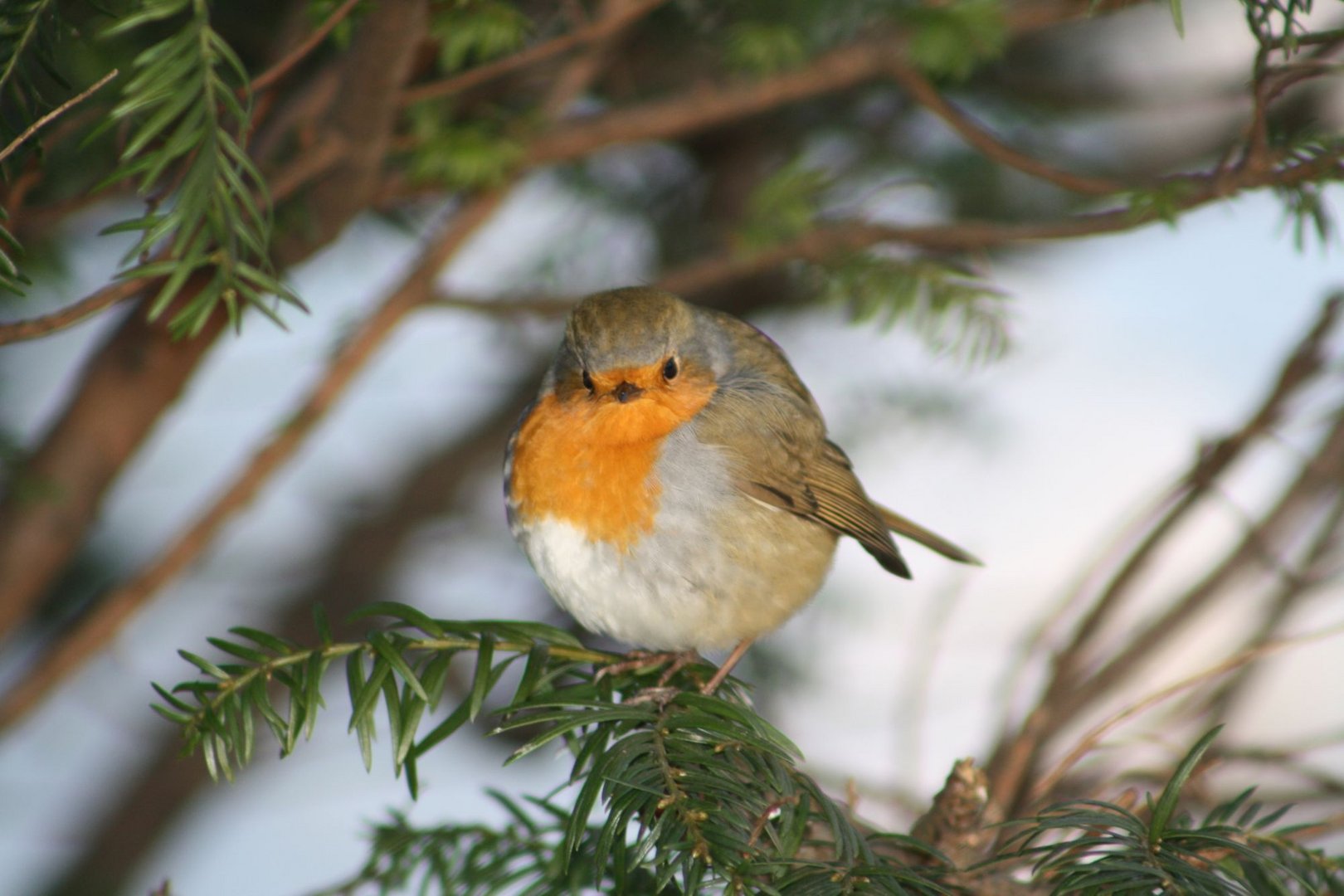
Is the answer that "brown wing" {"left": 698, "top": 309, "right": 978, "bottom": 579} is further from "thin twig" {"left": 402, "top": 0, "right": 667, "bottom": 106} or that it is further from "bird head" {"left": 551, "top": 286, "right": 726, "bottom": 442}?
"thin twig" {"left": 402, "top": 0, "right": 667, "bottom": 106}

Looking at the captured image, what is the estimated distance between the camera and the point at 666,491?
1773mm

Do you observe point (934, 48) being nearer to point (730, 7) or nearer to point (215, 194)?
point (730, 7)

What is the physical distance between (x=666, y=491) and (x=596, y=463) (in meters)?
0.11

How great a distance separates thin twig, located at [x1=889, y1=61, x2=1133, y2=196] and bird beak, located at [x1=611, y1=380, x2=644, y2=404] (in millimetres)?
569

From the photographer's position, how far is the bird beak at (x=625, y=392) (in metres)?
1.85

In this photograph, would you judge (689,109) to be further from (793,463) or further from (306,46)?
(306,46)

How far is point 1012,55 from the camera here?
2.70 metres

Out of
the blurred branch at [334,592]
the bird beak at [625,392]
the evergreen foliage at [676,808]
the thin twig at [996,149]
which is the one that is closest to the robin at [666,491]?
the bird beak at [625,392]

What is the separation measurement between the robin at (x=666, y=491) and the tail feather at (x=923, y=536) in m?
0.21

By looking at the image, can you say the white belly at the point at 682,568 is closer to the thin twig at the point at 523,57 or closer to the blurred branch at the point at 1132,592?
the blurred branch at the point at 1132,592

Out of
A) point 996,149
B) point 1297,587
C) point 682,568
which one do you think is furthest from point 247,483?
point 1297,587

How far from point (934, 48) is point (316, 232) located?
0.84 m

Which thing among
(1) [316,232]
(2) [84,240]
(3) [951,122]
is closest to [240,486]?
(1) [316,232]

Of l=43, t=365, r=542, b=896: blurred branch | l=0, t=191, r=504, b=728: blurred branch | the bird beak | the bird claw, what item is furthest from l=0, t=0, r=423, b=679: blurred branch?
l=43, t=365, r=542, b=896: blurred branch
